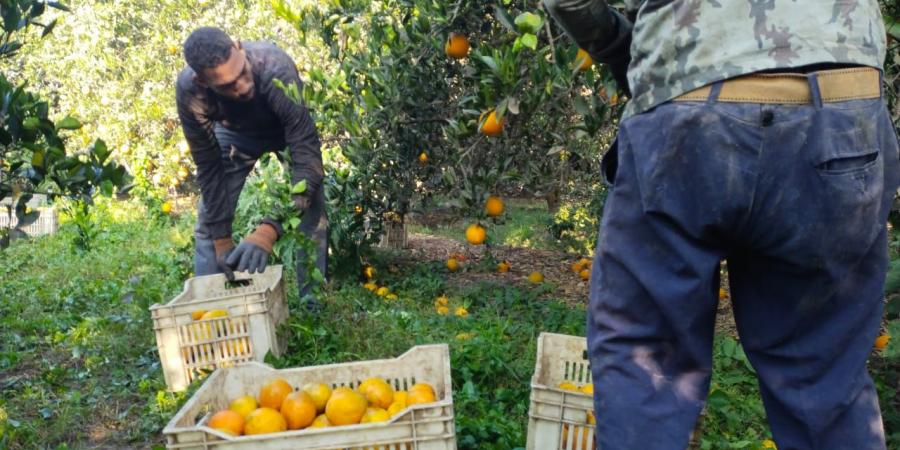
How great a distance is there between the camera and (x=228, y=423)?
221 centimetres

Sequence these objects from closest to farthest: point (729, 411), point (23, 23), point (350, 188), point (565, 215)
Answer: point (23, 23)
point (729, 411)
point (350, 188)
point (565, 215)

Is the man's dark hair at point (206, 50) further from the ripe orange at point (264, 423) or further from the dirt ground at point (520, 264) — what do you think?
the dirt ground at point (520, 264)

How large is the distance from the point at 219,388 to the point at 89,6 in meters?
10.2

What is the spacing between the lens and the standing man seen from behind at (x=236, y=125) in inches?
149

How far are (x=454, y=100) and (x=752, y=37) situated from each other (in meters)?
3.04

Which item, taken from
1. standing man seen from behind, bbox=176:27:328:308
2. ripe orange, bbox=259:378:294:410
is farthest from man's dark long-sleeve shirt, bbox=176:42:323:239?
ripe orange, bbox=259:378:294:410

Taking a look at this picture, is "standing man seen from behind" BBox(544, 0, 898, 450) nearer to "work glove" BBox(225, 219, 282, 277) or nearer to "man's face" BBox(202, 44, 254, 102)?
"work glove" BBox(225, 219, 282, 277)

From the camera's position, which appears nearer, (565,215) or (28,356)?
(28,356)

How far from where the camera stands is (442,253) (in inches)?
291

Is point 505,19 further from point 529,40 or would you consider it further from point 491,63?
point 529,40

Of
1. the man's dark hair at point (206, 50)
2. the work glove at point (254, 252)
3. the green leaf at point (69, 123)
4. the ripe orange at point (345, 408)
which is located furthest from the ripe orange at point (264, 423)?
the man's dark hair at point (206, 50)

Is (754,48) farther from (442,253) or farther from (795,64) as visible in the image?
(442,253)

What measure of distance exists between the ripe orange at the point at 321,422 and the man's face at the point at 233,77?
2123 millimetres

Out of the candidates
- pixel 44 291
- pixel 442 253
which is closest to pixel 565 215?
pixel 442 253
